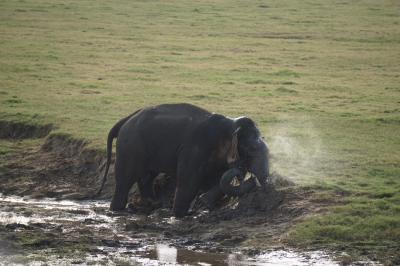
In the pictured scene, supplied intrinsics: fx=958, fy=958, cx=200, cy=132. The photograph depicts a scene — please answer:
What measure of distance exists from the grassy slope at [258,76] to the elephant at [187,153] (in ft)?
4.16

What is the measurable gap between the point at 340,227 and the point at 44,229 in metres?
4.21

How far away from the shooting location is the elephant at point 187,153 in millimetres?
14477

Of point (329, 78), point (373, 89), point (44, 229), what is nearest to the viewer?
point (44, 229)

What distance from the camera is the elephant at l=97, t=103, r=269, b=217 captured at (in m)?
14.5

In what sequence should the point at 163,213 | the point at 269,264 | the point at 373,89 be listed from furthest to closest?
the point at 373,89 < the point at 163,213 < the point at 269,264

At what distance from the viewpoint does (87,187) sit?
57.0 feet

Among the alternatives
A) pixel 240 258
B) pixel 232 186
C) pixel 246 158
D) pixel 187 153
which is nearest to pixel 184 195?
pixel 187 153

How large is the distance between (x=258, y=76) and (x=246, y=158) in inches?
613

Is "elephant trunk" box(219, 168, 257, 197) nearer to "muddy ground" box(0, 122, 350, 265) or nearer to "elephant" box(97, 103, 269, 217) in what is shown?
"elephant" box(97, 103, 269, 217)

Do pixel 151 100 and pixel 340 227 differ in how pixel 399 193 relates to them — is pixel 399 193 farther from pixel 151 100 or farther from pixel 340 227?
pixel 151 100

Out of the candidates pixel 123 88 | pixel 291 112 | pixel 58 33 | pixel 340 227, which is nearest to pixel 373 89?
pixel 291 112

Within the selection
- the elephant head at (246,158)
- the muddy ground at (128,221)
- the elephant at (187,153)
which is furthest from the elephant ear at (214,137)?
the muddy ground at (128,221)

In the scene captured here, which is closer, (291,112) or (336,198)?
(336,198)

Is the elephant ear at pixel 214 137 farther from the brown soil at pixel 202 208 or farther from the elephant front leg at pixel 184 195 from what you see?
the brown soil at pixel 202 208
